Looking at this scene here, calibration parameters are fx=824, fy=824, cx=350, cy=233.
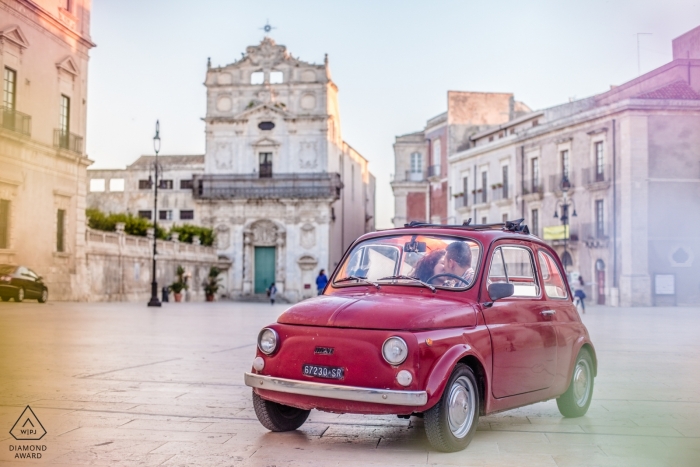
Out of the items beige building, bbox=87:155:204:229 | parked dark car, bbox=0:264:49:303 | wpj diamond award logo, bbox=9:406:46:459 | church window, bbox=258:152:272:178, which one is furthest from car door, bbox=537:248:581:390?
beige building, bbox=87:155:204:229

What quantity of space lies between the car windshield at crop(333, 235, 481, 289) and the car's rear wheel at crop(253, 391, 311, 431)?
1.15 metres

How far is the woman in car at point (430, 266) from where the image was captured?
664 cm

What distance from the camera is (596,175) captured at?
140 feet

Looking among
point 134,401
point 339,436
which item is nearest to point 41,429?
point 134,401

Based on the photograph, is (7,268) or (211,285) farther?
(211,285)

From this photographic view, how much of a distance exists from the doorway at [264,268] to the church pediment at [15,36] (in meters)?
49.0

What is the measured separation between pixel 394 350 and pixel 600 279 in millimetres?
38203

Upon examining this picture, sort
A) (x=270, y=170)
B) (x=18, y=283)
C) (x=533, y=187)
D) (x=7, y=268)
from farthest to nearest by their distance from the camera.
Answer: (x=270, y=170)
(x=533, y=187)
(x=18, y=283)
(x=7, y=268)

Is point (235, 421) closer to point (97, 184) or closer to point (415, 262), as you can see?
point (415, 262)

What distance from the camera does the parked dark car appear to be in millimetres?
7566

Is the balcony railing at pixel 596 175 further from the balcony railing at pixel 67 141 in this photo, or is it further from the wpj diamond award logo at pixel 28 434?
the wpj diamond award logo at pixel 28 434

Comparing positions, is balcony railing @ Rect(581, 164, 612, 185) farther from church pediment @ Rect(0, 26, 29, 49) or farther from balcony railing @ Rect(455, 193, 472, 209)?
church pediment @ Rect(0, 26, 29, 49)

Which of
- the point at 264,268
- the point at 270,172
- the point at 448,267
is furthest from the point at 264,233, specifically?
the point at 448,267

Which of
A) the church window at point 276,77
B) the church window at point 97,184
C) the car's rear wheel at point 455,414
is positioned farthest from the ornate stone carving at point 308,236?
the car's rear wheel at point 455,414
